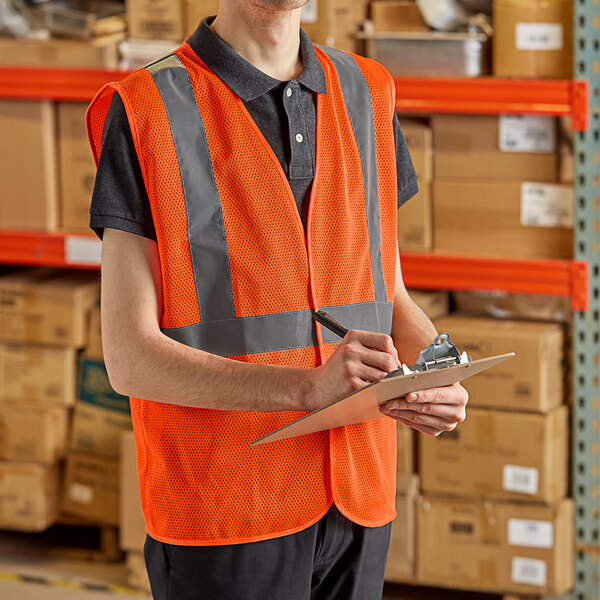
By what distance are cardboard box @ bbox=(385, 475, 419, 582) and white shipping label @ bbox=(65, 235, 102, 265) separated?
3.86 feet

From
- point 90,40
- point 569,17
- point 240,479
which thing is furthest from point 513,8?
point 240,479

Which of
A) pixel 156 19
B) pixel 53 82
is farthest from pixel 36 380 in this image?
pixel 156 19

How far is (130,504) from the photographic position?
10.2 ft

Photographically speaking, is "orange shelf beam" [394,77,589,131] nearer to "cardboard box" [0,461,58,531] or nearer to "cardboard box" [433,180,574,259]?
"cardboard box" [433,180,574,259]

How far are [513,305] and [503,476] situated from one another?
0.52m

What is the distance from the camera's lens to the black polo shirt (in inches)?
50.9

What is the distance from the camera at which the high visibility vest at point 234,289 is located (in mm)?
1328

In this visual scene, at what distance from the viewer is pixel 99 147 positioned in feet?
4.65

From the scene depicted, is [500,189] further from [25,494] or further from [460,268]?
A: [25,494]

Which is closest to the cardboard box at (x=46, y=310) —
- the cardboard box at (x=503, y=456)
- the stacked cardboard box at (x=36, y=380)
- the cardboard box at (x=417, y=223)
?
the stacked cardboard box at (x=36, y=380)

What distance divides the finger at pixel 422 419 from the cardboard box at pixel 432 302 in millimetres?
1550

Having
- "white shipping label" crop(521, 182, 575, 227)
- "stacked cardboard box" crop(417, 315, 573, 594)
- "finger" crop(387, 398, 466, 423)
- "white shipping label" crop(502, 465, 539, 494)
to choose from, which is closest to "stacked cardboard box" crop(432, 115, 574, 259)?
"white shipping label" crop(521, 182, 575, 227)

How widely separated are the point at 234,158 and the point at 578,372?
1.74m

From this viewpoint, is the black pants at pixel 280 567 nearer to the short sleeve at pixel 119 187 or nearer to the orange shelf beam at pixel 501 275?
the short sleeve at pixel 119 187
